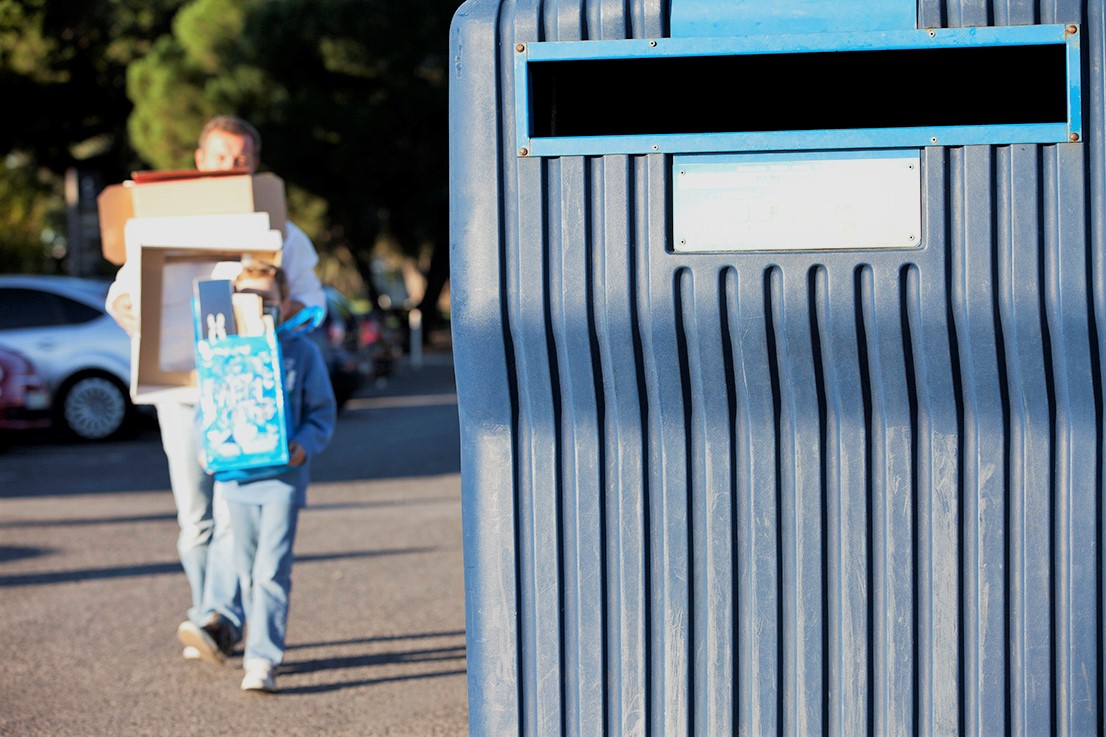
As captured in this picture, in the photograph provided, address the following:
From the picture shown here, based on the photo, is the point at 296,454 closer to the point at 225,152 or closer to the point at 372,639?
the point at 225,152

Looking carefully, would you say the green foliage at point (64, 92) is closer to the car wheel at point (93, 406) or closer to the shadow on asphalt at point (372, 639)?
the car wheel at point (93, 406)

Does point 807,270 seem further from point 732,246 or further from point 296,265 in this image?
point 296,265

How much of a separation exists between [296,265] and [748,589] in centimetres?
313

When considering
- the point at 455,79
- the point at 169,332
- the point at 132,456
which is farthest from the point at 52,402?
the point at 455,79

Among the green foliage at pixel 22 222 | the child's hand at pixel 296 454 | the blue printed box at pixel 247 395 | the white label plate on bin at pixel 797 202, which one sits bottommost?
the child's hand at pixel 296 454

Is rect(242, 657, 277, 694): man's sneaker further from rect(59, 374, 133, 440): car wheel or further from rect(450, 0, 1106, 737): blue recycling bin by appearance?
rect(59, 374, 133, 440): car wheel

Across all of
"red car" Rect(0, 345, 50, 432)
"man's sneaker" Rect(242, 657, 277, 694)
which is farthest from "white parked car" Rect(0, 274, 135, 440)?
"man's sneaker" Rect(242, 657, 277, 694)

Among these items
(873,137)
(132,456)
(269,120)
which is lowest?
(132,456)

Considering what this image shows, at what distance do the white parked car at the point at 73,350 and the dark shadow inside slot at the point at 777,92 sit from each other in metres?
12.4

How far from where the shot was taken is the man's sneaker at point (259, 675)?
5293mm

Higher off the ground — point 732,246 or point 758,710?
point 732,246

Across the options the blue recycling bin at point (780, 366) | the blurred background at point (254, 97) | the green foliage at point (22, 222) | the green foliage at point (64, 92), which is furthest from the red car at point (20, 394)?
the green foliage at point (64, 92)

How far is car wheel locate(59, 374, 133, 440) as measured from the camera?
1490 cm

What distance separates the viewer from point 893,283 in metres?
2.93
